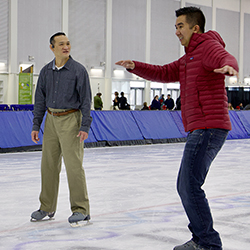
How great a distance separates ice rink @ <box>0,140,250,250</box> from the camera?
3.73 m

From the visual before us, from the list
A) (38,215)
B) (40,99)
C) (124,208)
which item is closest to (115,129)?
(124,208)

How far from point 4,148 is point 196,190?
337 inches

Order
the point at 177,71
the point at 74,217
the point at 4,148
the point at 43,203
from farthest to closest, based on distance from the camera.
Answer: the point at 4,148 → the point at 43,203 → the point at 74,217 → the point at 177,71

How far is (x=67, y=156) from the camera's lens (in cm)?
434

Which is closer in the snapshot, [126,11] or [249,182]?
[249,182]

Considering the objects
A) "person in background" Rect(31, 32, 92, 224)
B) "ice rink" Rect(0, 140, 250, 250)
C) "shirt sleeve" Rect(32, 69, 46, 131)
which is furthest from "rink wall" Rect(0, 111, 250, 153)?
"person in background" Rect(31, 32, 92, 224)

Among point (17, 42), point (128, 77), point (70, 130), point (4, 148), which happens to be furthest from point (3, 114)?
point (128, 77)

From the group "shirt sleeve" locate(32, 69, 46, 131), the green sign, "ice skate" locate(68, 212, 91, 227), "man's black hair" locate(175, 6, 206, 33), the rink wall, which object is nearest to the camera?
"man's black hair" locate(175, 6, 206, 33)

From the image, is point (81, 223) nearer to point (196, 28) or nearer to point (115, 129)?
point (196, 28)

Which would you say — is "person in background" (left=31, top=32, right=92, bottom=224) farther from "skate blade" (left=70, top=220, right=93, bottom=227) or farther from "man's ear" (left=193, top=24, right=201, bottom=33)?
"man's ear" (left=193, top=24, right=201, bottom=33)

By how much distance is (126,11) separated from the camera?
1288 inches

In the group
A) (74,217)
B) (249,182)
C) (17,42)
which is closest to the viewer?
(74,217)

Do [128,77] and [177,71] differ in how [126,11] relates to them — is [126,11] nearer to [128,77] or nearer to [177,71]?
[128,77]

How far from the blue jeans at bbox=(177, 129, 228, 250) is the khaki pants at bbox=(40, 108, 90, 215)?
1.41m
